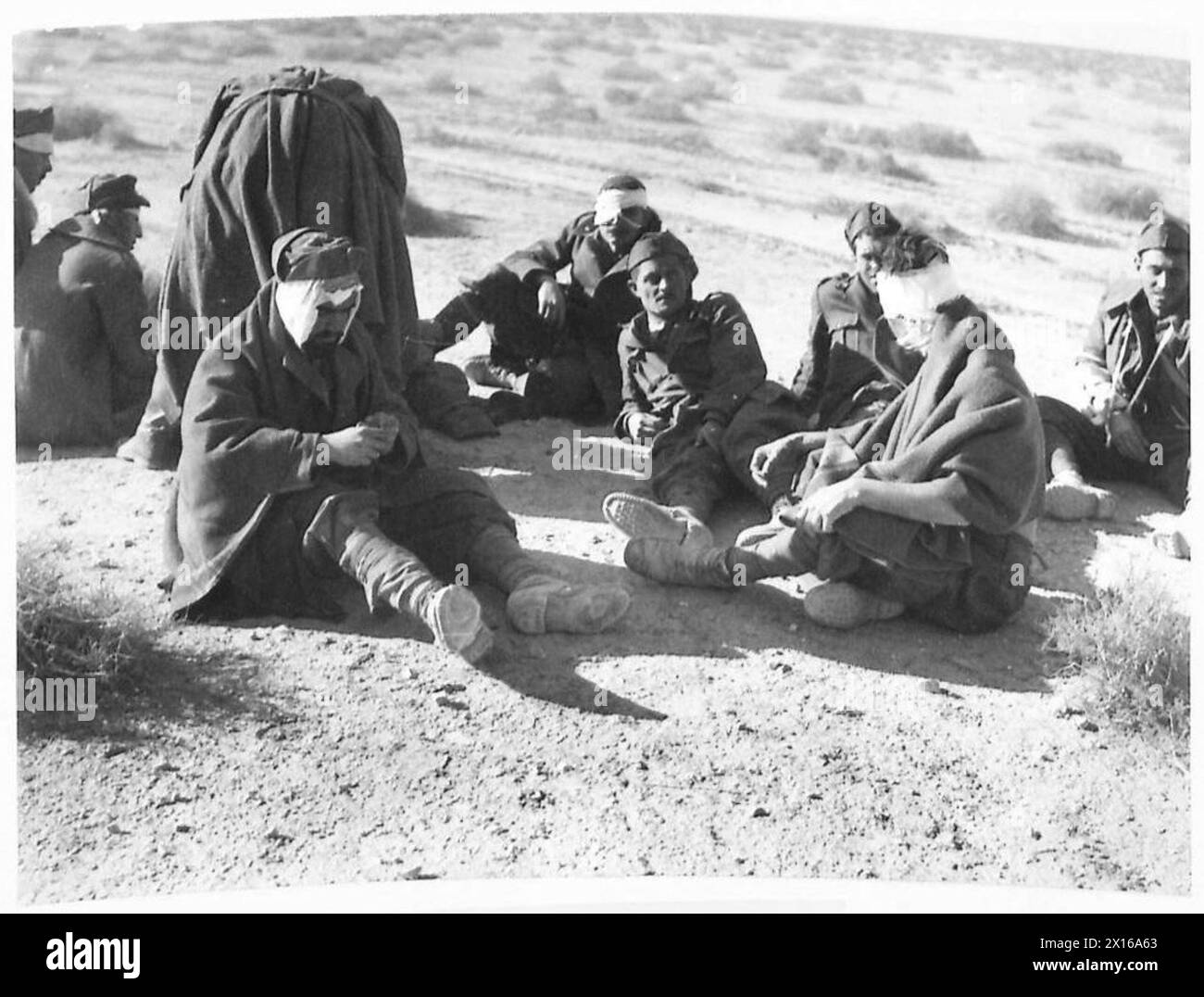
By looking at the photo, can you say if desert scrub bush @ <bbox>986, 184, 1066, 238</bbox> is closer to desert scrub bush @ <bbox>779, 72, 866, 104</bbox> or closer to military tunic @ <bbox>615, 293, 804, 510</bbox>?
desert scrub bush @ <bbox>779, 72, 866, 104</bbox>

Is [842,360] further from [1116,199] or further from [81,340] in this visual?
[1116,199]

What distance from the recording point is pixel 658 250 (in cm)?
990

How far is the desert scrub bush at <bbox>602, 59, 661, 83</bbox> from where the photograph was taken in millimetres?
21609

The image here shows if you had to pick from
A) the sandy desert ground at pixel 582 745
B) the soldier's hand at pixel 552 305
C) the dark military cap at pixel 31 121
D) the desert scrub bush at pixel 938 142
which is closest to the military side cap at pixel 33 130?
the dark military cap at pixel 31 121

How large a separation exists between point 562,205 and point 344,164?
679 cm

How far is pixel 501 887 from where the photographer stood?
7.50 meters

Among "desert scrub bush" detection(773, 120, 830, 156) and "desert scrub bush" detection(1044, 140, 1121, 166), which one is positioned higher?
"desert scrub bush" detection(1044, 140, 1121, 166)

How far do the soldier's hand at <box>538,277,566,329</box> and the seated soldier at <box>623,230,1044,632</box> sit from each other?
228 cm

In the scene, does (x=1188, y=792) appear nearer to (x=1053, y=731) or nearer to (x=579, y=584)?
(x=1053, y=731)

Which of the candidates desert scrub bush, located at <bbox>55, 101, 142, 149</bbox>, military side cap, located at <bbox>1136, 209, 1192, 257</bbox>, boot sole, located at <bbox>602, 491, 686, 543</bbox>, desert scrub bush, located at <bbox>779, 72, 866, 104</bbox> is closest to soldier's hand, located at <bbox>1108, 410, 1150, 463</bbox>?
military side cap, located at <bbox>1136, 209, 1192, 257</bbox>

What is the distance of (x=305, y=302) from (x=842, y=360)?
2.88m

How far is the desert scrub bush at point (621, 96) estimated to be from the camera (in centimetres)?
2058

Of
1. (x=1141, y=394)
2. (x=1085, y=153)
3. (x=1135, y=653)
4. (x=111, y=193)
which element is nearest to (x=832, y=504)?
(x=1135, y=653)

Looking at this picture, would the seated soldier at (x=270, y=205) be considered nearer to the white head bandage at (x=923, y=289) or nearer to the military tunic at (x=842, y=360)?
the military tunic at (x=842, y=360)
